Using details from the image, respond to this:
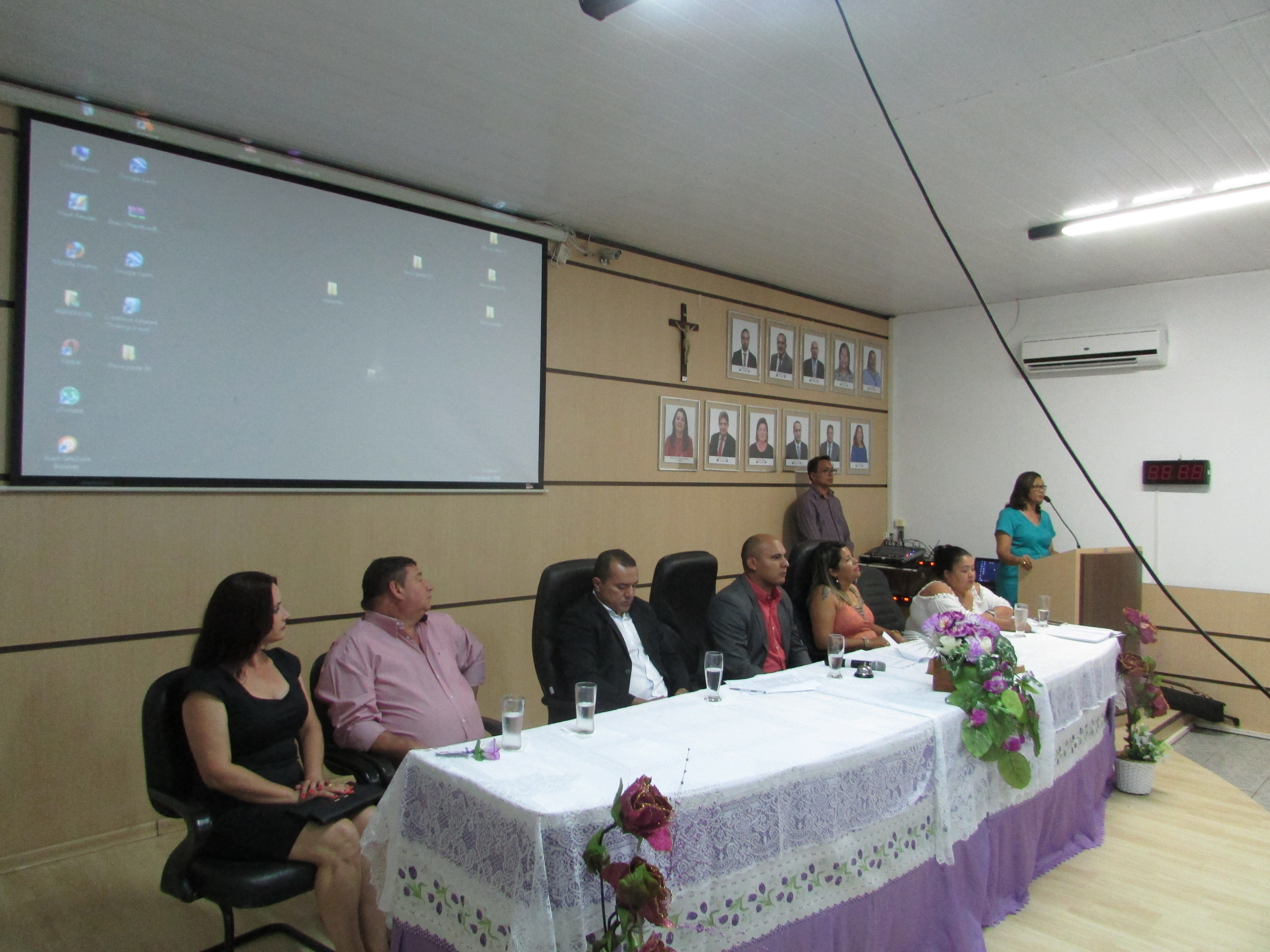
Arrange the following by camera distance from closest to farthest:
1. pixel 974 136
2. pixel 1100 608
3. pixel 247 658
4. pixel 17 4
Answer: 1. pixel 247 658
2. pixel 17 4
3. pixel 974 136
4. pixel 1100 608

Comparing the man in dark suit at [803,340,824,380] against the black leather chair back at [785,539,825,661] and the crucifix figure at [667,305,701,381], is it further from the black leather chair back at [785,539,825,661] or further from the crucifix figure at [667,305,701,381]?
the black leather chair back at [785,539,825,661]

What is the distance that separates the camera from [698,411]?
18.1ft

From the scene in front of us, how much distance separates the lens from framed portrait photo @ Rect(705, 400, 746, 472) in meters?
5.59

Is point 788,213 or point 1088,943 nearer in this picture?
point 1088,943

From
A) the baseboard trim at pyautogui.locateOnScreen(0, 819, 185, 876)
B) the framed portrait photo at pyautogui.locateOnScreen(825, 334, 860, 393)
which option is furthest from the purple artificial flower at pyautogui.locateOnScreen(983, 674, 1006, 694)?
the framed portrait photo at pyautogui.locateOnScreen(825, 334, 860, 393)

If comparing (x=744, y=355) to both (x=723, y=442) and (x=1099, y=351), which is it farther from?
(x=1099, y=351)

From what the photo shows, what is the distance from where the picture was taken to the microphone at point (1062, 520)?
6102 mm

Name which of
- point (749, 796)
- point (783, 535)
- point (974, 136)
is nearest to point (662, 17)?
point (974, 136)

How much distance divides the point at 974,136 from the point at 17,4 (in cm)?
330

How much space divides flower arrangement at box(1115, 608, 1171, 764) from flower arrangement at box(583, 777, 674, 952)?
123 inches

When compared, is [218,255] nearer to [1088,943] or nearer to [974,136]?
[974,136]

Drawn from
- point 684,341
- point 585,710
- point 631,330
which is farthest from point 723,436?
point 585,710

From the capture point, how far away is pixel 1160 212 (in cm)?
427

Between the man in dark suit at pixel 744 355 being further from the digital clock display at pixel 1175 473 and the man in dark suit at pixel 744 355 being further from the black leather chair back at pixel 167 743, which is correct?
the black leather chair back at pixel 167 743
